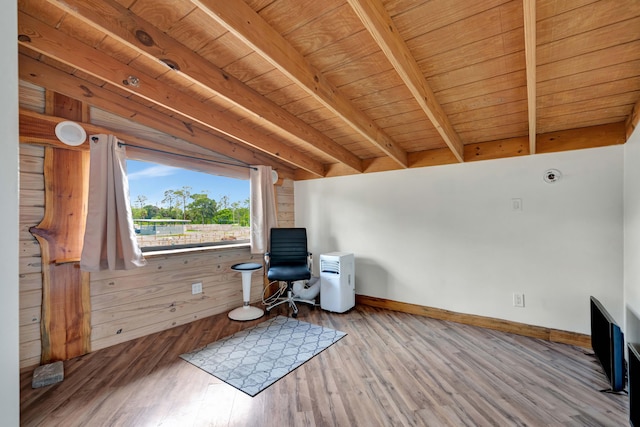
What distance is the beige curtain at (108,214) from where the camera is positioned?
7.36 ft

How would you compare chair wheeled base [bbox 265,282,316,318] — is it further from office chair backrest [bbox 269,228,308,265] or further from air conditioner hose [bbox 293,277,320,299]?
office chair backrest [bbox 269,228,308,265]

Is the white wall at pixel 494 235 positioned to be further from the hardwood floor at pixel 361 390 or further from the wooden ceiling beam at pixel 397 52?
the wooden ceiling beam at pixel 397 52

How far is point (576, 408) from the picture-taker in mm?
1669

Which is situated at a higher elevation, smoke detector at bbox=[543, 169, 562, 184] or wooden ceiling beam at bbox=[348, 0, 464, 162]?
wooden ceiling beam at bbox=[348, 0, 464, 162]

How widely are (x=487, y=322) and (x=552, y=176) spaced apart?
1534mm

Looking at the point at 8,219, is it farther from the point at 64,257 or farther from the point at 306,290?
the point at 306,290

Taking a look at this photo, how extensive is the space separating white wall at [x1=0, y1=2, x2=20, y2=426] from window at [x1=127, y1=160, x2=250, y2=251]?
276cm

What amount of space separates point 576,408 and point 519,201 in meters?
1.68

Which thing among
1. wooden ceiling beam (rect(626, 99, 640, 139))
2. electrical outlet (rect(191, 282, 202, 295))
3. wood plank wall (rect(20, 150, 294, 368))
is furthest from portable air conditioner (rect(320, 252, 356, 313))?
wooden ceiling beam (rect(626, 99, 640, 139))

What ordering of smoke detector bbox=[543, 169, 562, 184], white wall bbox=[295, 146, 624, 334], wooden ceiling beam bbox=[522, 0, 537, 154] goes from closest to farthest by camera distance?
wooden ceiling beam bbox=[522, 0, 537, 154] → white wall bbox=[295, 146, 624, 334] → smoke detector bbox=[543, 169, 562, 184]

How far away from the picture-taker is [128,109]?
247 centimetres

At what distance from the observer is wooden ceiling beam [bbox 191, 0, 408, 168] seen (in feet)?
4.32

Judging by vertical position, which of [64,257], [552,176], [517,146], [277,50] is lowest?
[64,257]

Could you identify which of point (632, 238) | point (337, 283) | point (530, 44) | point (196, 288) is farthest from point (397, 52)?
point (196, 288)
